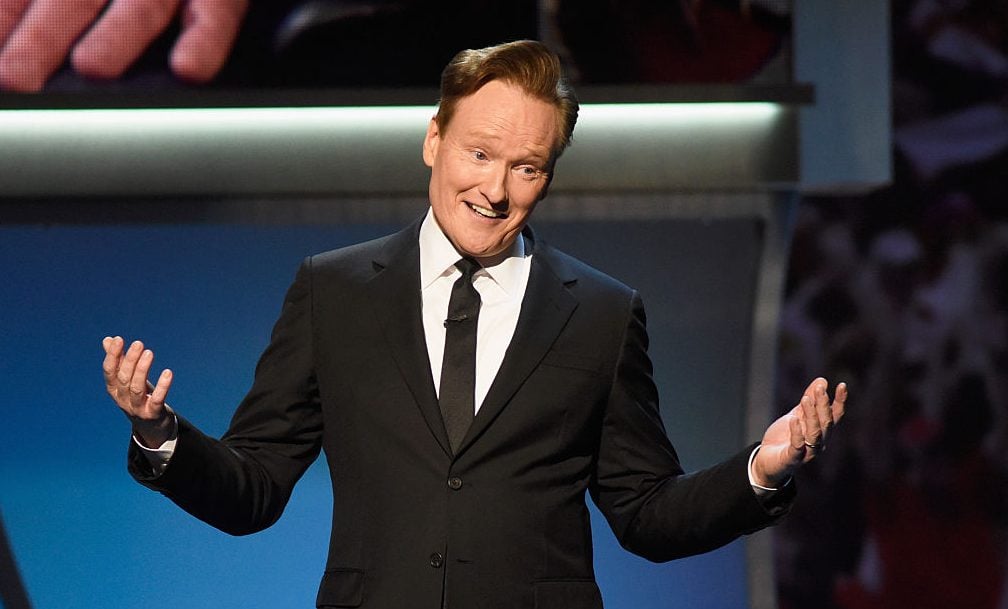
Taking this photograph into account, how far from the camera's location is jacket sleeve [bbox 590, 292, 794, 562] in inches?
77.9

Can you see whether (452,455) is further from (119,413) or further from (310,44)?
(119,413)

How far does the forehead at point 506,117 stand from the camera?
1.97 m

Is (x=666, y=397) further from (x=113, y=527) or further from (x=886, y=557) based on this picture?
(x=113, y=527)

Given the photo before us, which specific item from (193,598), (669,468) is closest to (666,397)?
(193,598)

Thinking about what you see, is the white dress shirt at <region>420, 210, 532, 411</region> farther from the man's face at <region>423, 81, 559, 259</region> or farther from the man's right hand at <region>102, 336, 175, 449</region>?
the man's right hand at <region>102, 336, 175, 449</region>

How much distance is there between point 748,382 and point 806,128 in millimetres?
677

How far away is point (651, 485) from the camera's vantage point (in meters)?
2.10

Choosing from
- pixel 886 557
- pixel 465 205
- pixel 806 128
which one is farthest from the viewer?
pixel 886 557

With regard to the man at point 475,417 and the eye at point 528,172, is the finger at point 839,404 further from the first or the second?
the eye at point 528,172

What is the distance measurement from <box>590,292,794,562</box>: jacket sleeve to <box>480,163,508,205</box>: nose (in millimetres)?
298

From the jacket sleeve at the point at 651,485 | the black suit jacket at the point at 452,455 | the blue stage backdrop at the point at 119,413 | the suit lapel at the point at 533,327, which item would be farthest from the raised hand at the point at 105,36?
the jacket sleeve at the point at 651,485

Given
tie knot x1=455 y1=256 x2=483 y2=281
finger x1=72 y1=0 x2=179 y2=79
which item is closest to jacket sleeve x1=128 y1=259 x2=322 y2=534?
tie knot x1=455 y1=256 x2=483 y2=281

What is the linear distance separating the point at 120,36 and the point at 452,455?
1942mm

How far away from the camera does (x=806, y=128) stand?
362 centimetres
